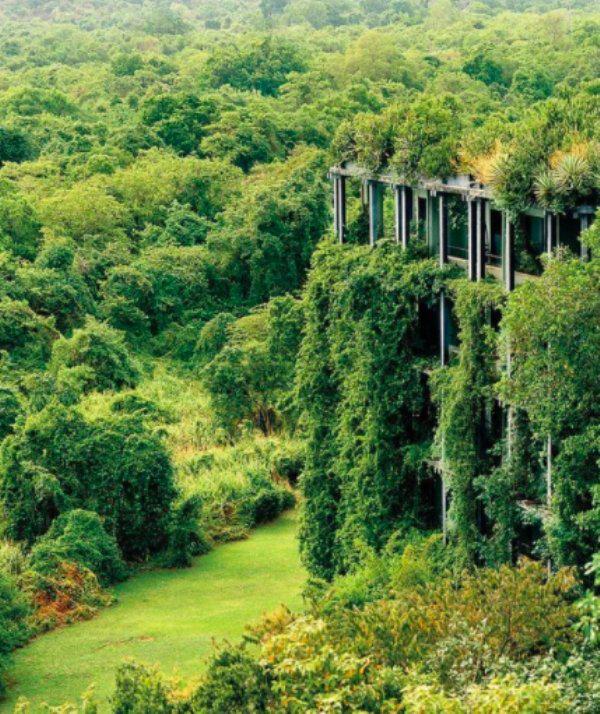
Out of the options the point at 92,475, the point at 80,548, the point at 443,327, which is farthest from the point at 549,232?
the point at 92,475

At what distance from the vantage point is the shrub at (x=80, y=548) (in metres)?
25.8

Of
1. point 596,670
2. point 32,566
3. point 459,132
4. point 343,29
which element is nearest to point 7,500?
point 32,566

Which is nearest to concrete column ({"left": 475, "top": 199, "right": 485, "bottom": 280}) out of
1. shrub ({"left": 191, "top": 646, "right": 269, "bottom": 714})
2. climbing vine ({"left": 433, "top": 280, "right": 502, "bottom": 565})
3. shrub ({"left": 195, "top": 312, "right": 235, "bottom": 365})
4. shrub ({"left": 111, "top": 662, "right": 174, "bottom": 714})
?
climbing vine ({"left": 433, "top": 280, "right": 502, "bottom": 565})

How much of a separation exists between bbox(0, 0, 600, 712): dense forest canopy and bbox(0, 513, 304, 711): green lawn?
0.52 metres

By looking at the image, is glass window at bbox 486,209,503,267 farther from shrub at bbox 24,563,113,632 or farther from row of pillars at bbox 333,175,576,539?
shrub at bbox 24,563,113,632

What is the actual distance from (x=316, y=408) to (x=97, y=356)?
12.4 m

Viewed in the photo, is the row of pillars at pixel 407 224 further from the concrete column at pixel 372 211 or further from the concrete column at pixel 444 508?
the concrete column at pixel 444 508

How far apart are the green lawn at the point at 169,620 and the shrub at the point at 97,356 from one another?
27.5 ft

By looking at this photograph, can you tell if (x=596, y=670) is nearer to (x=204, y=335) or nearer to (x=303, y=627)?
(x=303, y=627)

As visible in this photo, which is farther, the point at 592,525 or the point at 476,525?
the point at 476,525

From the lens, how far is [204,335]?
40000 mm

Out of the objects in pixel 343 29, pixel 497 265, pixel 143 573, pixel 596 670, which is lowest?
pixel 143 573

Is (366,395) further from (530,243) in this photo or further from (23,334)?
(23,334)

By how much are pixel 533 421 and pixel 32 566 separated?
10837 mm
